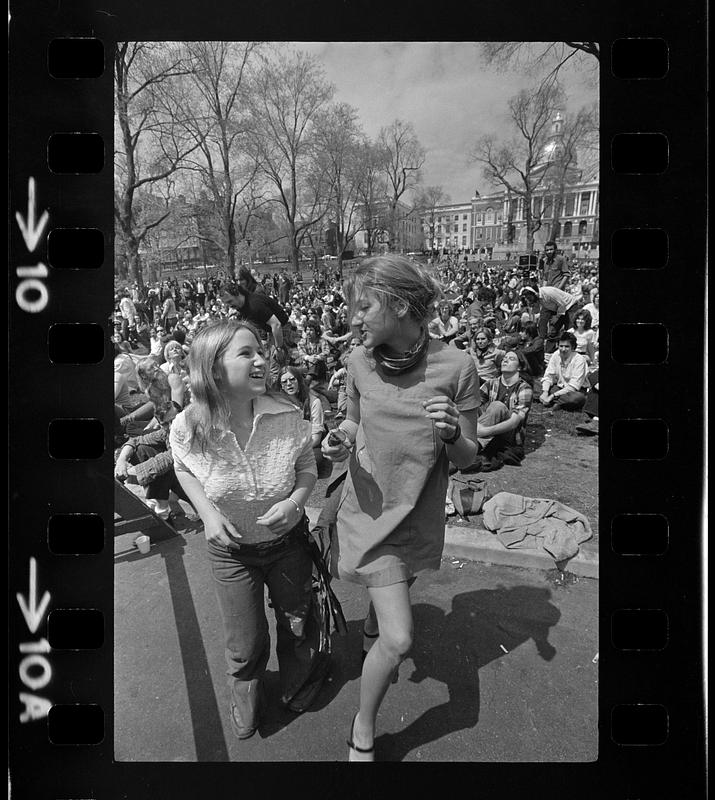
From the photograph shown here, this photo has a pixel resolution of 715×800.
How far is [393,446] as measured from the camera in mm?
1901

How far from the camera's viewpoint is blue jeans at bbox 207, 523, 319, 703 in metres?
2.04

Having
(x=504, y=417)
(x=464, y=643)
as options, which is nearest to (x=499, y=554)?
(x=464, y=643)

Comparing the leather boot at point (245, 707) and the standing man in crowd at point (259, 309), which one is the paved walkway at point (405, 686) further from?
the standing man in crowd at point (259, 309)

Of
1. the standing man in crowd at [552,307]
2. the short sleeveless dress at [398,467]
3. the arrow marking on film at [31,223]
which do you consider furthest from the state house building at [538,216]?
the arrow marking on film at [31,223]

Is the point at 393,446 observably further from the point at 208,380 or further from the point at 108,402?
the point at 108,402

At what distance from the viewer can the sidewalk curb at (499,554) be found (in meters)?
3.04

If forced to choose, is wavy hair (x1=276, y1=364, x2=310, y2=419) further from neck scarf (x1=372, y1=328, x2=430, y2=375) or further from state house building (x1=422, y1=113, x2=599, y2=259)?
neck scarf (x1=372, y1=328, x2=430, y2=375)

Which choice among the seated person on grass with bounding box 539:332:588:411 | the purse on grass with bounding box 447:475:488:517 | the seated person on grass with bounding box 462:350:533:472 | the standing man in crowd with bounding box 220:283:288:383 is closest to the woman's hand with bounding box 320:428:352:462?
the standing man in crowd with bounding box 220:283:288:383

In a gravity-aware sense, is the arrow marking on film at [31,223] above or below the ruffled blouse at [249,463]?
above

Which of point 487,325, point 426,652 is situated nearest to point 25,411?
point 426,652

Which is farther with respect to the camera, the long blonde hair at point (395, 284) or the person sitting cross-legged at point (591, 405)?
the person sitting cross-legged at point (591, 405)
